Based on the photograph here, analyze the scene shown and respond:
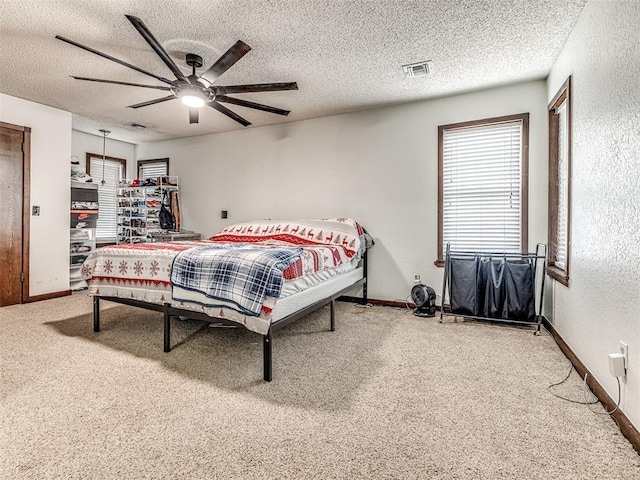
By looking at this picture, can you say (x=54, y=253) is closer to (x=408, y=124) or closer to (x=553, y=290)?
(x=408, y=124)

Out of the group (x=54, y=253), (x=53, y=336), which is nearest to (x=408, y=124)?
(x=53, y=336)

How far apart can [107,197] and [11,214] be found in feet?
6.57

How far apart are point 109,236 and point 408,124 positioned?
17.3ft

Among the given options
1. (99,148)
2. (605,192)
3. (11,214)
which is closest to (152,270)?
(11,214)

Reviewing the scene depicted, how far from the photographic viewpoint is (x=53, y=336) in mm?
2898

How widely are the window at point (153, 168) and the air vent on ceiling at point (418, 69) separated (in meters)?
4.35

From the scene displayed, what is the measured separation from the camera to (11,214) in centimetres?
391

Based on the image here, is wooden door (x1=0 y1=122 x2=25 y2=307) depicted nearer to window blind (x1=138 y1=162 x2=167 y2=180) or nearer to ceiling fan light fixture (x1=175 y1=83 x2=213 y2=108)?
window blind (x1=138 y1=162 x2=167 y2=180)

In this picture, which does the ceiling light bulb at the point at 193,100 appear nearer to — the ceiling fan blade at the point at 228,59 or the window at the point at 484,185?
the ceiling fan blade at the point at 228,59

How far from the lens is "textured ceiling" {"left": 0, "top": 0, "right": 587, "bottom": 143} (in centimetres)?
230

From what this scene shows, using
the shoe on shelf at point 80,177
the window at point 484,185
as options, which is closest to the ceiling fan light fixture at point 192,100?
the window at point 484,185

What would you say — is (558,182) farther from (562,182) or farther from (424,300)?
(424,300)

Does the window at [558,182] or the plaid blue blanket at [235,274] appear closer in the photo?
the plaid blue blanket at [235,274]

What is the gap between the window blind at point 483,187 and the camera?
357 centimetres
